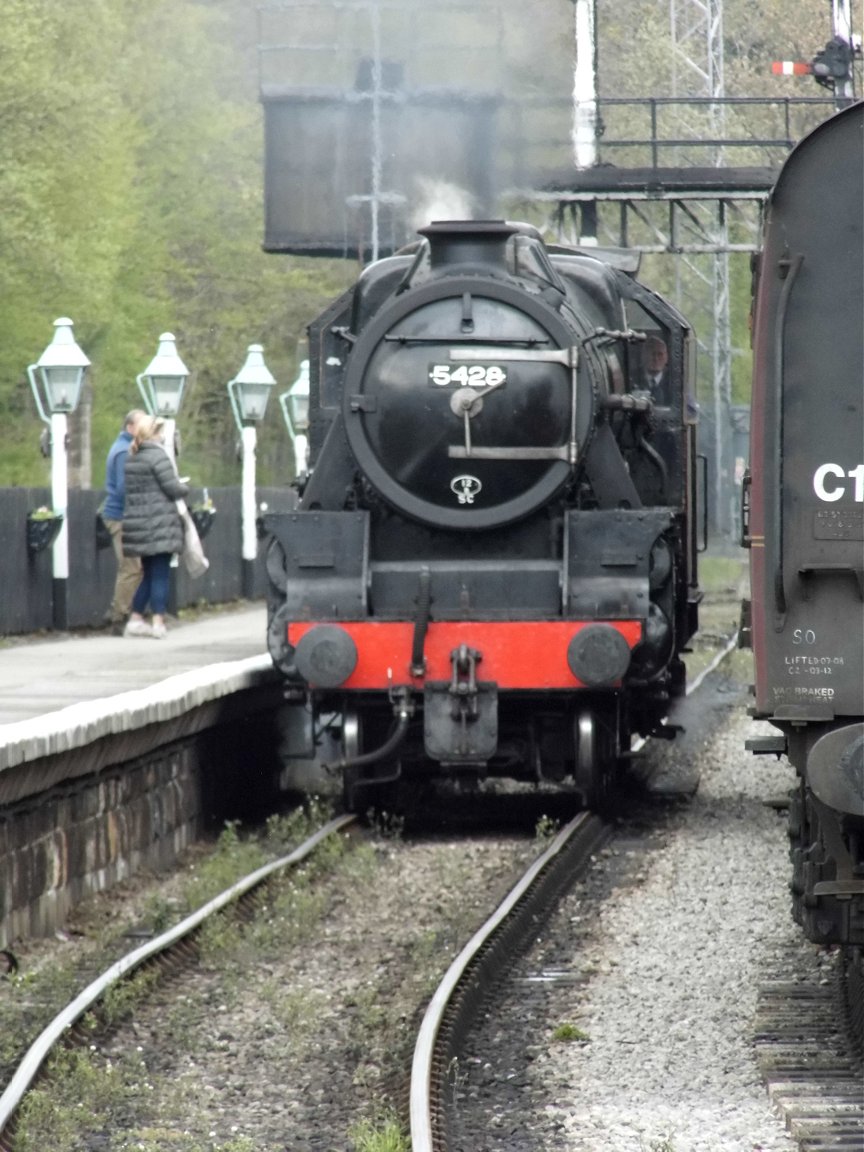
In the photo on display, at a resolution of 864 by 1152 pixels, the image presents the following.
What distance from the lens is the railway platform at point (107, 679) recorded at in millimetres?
8648

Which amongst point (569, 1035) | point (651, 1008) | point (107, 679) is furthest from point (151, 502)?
point (569, 1035)

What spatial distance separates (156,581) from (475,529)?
6.06 metres

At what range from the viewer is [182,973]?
7.80 m

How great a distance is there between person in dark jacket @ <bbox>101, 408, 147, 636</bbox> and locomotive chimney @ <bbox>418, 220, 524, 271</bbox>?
505 cm

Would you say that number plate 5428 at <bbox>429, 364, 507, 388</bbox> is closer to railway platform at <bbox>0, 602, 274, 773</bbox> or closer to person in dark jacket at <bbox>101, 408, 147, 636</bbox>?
railway platform at <bbox>0, 602, 274, 773</bbox>

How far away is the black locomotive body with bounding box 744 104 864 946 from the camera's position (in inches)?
230

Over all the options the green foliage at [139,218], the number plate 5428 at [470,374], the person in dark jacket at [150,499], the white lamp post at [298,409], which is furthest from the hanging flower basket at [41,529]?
the green foliage at [139,218]

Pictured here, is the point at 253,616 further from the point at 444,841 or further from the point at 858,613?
the point at 858,613

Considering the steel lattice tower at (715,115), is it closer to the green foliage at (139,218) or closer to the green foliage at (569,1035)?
the green foliage at (139,218)

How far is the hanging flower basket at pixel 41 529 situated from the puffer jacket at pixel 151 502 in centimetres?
173

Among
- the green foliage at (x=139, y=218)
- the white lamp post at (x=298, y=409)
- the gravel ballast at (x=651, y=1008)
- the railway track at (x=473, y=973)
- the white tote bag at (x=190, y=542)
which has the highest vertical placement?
the green foliage at (x=139, y=218)

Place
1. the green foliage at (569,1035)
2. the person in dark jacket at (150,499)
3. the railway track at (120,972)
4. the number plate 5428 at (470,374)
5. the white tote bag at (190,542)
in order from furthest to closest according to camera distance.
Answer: the white tote bag at (190,542), the person in dark jacket at (150,499), the number plate 5428 at (470,374), the green foliage at (569,1035), the railway track at (120,972)

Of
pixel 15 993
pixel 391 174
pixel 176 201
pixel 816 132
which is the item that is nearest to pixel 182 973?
pixel 15 993

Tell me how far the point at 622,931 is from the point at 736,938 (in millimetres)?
508
